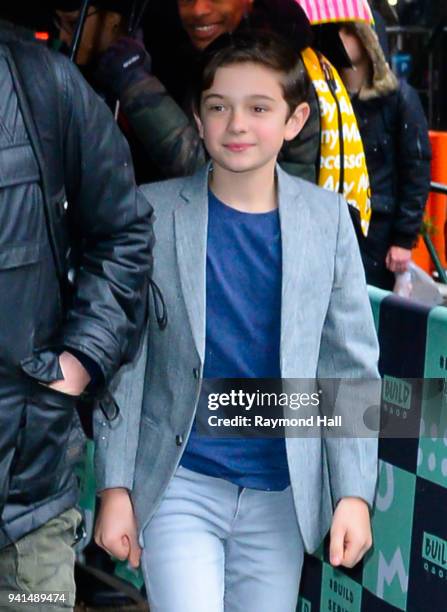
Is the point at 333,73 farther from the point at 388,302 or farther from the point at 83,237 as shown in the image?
the point at 83,237

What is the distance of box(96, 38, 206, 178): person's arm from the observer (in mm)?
3932

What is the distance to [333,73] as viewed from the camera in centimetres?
460

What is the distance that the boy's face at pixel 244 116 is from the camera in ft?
10.5

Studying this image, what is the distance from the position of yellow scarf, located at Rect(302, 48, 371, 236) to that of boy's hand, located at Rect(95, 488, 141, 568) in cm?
154

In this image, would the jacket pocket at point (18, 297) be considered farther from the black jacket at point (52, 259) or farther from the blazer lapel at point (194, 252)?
the blazer lapel at point (194, 252)

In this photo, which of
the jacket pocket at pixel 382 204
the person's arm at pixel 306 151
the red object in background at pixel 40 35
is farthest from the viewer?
the jacket pocket at pixel 382 204

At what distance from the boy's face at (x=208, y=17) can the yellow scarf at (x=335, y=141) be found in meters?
0.27

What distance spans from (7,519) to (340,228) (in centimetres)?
113

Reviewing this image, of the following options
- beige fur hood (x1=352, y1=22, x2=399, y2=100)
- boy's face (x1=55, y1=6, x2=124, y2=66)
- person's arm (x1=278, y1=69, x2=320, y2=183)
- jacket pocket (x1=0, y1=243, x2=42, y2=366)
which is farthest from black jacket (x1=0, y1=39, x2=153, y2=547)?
beige fur hood (x1=352, y1=22, x2=399, y2=100)

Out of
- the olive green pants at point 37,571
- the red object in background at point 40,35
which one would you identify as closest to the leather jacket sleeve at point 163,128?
the red object in background at point 40,35

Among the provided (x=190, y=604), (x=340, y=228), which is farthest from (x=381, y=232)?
(x=190, y=604)

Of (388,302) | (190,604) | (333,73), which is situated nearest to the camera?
(190,604)

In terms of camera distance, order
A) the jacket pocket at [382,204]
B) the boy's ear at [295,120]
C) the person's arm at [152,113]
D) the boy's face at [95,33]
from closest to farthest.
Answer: the boy's ear at [295,120], the person's arm at [152,113], the boy's face at [95,33], the jacket pocket at [382,204]

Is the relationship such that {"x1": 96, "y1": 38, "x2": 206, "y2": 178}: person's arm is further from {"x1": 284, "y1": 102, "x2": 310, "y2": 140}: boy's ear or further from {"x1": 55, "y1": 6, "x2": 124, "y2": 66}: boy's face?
{"x1": 284, "y1": 102, "x2": 310, "y2": 140}: boy's ear
